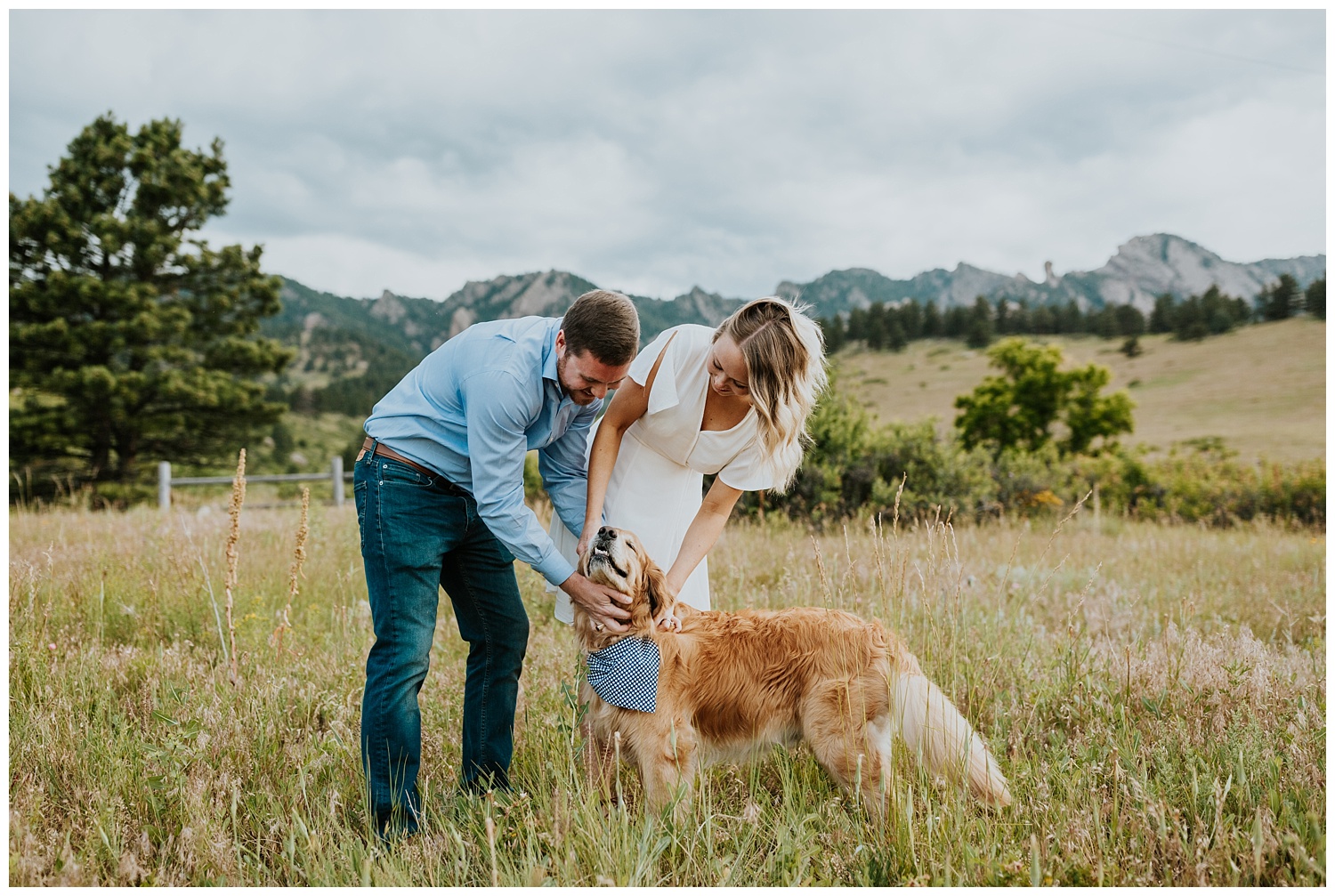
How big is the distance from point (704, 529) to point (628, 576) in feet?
2.28

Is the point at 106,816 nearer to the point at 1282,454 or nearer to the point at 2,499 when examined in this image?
the point at 2,499

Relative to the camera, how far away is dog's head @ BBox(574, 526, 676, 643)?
2.91m

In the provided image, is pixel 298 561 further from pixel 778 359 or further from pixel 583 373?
pixel 778 359

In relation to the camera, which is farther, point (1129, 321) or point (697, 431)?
point (1129, 321)

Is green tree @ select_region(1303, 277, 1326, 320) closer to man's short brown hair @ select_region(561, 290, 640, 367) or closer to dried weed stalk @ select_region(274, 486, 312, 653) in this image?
man's short brown hair @ select_region(561, 290, 640, 367)

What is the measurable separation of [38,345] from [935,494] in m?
29.0

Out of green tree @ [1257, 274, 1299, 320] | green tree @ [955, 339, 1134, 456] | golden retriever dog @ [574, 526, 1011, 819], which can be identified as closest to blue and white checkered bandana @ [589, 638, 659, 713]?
golden retriever dog @ [574, 526, 1011, 819]

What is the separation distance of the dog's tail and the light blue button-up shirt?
1439 millimetres

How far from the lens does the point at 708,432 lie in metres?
3.50

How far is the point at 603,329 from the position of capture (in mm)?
2773

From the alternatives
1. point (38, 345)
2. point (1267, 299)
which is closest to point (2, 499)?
point (38, 345)

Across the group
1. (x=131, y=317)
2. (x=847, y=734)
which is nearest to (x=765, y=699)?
(x=847, y=734)

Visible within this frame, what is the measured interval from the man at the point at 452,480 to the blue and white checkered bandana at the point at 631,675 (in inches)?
4.2

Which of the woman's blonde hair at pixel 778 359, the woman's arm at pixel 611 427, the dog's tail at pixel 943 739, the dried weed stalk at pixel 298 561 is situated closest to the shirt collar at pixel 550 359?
the woman's arm at pixel 611 427
